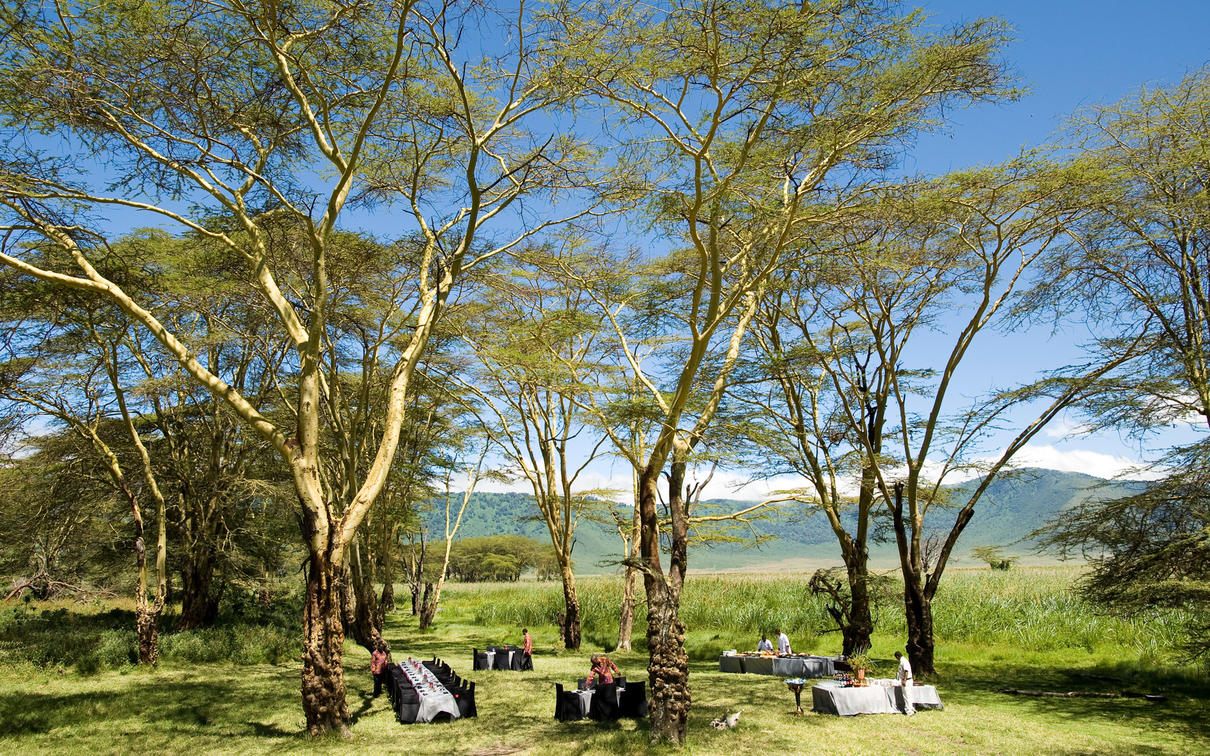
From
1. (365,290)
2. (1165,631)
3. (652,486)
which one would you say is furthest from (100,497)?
(1165,631)

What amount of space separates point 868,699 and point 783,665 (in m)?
3.67

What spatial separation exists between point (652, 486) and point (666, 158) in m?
3.88

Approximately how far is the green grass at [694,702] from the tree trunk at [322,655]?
0.33 meters

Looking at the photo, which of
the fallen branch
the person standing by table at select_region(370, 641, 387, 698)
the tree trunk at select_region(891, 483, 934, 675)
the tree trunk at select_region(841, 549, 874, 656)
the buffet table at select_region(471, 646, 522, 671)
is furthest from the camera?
the buffet table at select_region(471, 646, 522, 671)

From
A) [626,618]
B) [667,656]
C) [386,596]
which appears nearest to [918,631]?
[667,656]

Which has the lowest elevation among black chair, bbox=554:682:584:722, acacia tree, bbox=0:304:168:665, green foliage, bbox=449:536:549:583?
green foliage, bbox=449:536:549:583

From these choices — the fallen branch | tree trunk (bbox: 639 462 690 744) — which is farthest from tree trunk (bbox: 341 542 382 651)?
the fallen branch

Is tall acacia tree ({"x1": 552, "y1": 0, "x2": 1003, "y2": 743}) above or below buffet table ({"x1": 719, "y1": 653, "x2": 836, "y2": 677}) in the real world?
above

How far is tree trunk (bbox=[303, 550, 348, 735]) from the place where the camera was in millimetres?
7496

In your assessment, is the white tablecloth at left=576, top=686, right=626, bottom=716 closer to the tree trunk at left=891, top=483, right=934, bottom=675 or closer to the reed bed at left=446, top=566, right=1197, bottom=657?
the tree trunk at left=891, top=483, right=934, bottom=675

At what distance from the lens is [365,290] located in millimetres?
13008

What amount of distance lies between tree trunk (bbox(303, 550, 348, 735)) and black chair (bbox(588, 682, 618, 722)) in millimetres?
2876

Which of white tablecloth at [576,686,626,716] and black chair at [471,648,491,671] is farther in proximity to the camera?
black chair at [471,648,491,671]

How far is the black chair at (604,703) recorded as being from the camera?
8539 mm
